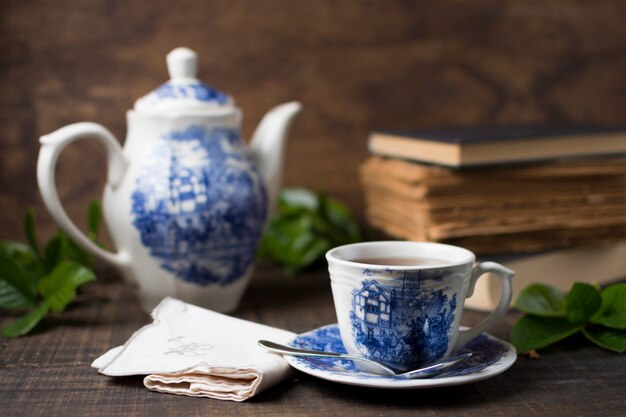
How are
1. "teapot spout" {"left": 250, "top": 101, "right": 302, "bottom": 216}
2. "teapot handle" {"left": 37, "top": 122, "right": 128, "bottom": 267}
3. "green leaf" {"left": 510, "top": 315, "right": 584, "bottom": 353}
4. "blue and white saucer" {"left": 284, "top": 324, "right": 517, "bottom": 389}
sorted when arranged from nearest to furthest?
"blue and white saucer" {"left": 284, "top": 324, "right": 517, "bottom": 389}, "green leaf" {"left": 510, "top": 315, "right": 584, "bottom": 353}, "teapot handle" {"left": 37, "top": 122, "right": 128, "bottom": 267}, "teapot spout" {"left": 250, "top": 101, "right": 302, "bottom": 216}

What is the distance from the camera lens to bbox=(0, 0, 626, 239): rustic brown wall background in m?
1.14

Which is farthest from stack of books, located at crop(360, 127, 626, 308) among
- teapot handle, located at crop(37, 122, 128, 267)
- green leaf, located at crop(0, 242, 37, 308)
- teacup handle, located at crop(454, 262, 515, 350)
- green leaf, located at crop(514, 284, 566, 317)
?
green leaf, located at crop(0, 242, 37, 308)

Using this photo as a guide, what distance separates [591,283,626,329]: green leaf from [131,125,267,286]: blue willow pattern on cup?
0.37m

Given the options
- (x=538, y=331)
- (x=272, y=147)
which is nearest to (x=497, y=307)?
(x=538, y=331)

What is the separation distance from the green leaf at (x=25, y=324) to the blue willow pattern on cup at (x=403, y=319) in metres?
0.37

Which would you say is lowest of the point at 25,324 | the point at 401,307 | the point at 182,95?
the point at 25,324

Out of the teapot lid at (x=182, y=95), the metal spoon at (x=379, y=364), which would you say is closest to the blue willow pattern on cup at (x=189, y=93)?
the teapot lid at (x=182, y=95)

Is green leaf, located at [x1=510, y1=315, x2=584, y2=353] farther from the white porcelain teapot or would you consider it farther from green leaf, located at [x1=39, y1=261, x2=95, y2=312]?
green leaf, located at [x1=39, y1=261, x2=95, y2=312]

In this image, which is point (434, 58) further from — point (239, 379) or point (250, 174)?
point (239, 379)

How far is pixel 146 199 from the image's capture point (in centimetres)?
83

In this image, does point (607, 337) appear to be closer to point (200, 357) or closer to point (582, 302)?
point (582, 302)

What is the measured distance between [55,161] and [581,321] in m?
0.56

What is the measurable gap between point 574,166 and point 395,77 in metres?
0.38

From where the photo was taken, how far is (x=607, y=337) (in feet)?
2.42
